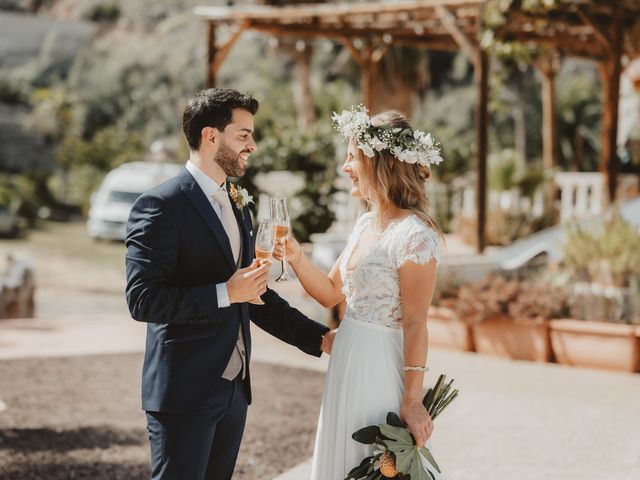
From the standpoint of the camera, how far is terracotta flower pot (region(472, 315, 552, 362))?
24.5ft

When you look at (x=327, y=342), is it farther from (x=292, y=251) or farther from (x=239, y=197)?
(x=239, y=197)

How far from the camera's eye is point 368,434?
292 centimetres

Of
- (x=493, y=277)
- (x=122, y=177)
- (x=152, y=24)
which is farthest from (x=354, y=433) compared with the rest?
(x=152, y=24)

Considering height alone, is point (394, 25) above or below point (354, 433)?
above

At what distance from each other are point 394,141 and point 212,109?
24.5 inches

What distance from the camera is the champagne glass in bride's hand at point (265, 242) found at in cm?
273

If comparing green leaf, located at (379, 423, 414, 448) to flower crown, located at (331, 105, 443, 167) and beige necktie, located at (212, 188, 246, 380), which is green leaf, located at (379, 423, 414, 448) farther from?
flower crown, located at (331, 105, 443, 167)

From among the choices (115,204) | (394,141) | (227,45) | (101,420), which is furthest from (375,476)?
(115,204)

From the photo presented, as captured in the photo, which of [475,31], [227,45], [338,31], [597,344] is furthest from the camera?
[338,31]

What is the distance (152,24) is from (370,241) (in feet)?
163

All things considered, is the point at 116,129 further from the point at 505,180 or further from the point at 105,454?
the point at 105,454

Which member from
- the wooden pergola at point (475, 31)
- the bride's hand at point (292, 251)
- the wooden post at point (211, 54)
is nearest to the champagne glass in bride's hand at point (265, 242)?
the bride's hand at point (292, 251)

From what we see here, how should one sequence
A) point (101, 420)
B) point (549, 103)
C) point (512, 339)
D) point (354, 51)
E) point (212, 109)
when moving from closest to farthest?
point (212, 109) < point (101, 420) < point (512, 339) < point (354, 51) < point (549, 103)

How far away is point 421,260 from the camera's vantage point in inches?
112
